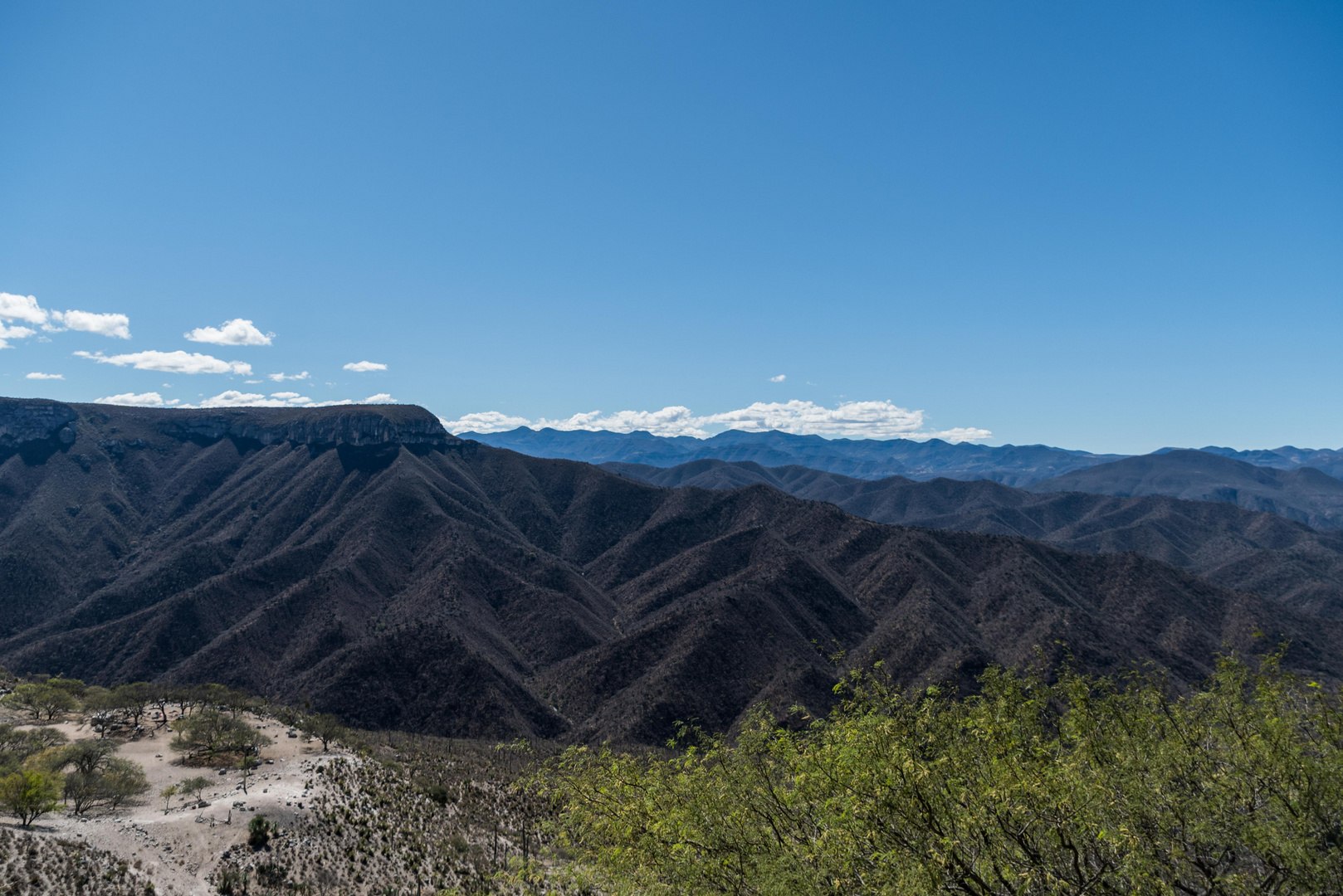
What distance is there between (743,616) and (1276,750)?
12380cm

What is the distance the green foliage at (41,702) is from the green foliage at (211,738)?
22.4m

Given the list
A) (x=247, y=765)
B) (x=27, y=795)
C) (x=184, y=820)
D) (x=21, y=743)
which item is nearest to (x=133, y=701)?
(x=21, y=743)

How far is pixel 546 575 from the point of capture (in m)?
191

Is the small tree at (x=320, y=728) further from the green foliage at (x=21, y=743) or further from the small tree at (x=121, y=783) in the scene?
the green foliage at (x=21, y=743)

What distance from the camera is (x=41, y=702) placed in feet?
242

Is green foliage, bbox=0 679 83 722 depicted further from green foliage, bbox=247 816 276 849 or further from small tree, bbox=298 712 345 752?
green foliage, bbox=247 816 276 849

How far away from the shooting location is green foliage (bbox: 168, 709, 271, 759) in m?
64.5

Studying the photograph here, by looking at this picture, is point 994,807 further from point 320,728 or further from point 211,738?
point 320,728

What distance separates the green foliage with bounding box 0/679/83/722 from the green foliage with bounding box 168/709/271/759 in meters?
22.4

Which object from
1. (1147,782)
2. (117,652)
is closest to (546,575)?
Answer: (117,652)

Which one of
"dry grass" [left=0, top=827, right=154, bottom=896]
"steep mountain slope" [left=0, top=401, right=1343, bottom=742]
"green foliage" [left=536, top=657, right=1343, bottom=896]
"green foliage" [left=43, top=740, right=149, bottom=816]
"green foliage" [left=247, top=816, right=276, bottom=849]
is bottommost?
"steep mountain slope" [left=0, top=401, right=1343, bottom=742]

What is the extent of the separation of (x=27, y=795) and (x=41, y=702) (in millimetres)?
51942

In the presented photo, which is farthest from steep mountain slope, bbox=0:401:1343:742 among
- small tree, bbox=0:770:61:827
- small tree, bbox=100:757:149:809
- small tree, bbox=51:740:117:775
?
small tree, bbox=0:770:61:827

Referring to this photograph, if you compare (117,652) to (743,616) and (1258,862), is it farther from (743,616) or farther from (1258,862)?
(1258,862)
